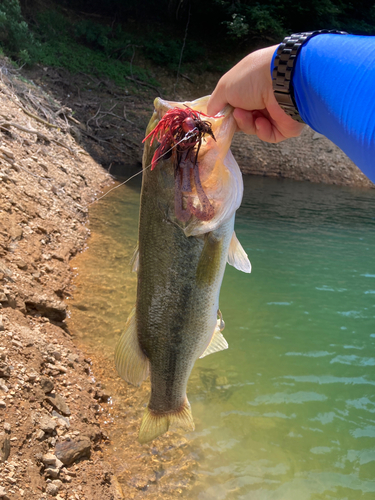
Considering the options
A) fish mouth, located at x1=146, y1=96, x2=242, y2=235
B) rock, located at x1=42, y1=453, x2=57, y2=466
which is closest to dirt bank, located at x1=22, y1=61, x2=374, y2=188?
Result: rock, located at x1=42, y1=453, x2=57, y2=466

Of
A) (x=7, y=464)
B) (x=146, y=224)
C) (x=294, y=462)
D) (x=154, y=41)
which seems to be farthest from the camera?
(x=154, y=41)

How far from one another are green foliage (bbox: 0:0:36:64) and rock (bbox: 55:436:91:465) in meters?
18.1

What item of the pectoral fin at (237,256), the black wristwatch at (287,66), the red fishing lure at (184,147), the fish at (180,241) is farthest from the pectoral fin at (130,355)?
the black wristwatch at (287,66)

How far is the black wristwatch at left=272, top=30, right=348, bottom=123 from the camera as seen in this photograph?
158cm

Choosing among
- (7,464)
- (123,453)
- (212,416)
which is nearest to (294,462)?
(212,416)

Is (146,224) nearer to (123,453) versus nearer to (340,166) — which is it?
(123,453)

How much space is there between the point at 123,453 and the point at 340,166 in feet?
71.7

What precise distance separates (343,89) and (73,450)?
305cm

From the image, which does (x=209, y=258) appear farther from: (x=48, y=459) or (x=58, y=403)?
(x=58, y=403)

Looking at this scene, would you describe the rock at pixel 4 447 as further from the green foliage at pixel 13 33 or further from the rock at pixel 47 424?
the green foliage at pixel 13 33

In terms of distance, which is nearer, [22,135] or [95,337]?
[95,337]

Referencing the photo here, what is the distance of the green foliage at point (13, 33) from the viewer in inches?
665

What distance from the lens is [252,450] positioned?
3785 millimetres

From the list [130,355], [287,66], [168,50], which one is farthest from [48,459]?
[168,50]
